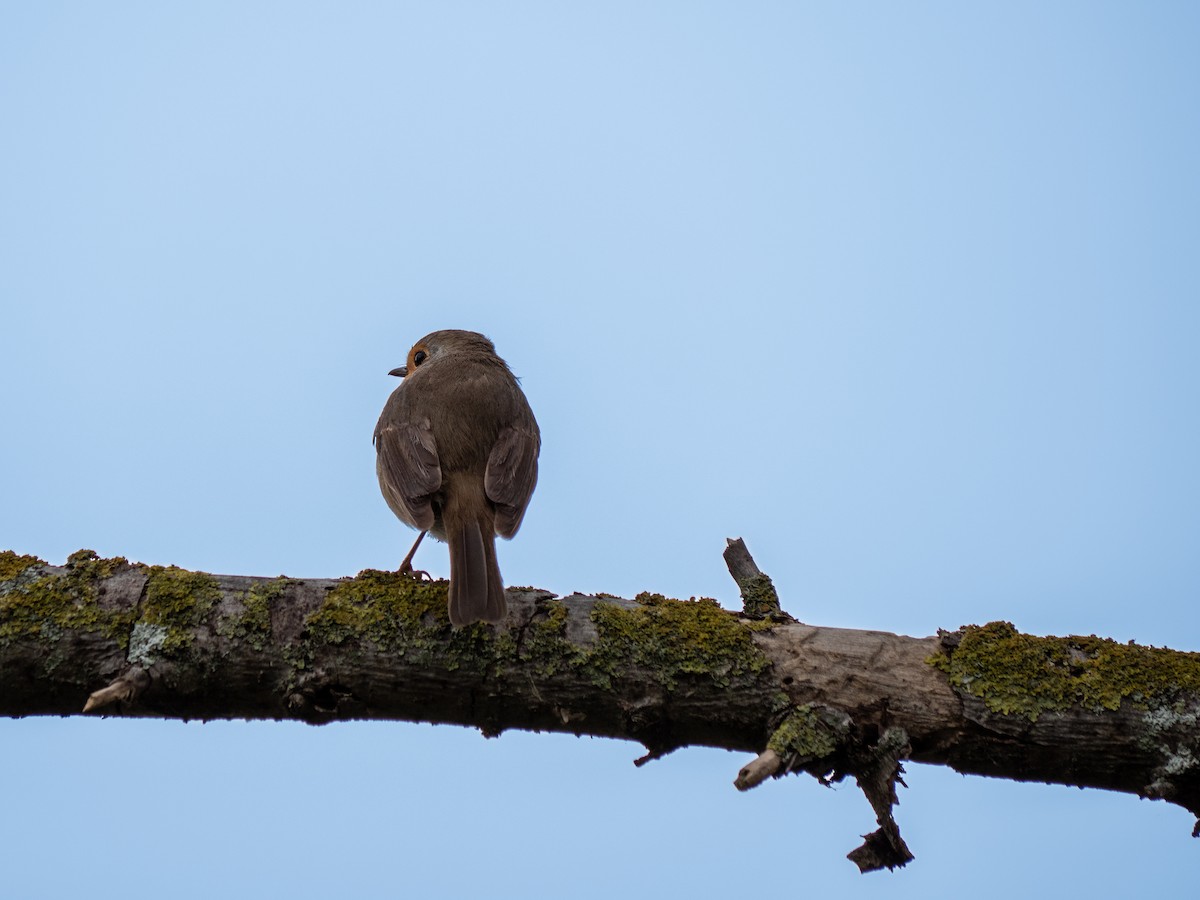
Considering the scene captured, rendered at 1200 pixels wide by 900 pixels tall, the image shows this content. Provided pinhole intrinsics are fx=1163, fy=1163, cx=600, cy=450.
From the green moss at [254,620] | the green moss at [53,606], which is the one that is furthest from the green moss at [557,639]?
the green moss at [53,606]

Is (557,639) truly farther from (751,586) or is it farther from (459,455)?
(459,455)

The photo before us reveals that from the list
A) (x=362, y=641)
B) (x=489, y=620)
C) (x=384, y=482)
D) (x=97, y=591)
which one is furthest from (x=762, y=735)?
(x=384, y=482)

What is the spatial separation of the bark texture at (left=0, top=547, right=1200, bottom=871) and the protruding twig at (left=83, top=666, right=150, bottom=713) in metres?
Answer: 0.02

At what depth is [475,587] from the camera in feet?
12.8

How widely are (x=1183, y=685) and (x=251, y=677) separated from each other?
2.84 m

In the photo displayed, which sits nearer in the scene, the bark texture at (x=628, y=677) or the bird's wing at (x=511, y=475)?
the bark texture at (x=628, y=677)

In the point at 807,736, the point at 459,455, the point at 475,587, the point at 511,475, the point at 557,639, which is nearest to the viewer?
the point at 807,736

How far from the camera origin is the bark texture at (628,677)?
3490 mm

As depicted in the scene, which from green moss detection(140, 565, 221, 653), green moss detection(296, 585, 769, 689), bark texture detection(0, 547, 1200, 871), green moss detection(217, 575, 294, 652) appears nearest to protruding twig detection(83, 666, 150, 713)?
bark texture detection(0, 547, 1200, 871)

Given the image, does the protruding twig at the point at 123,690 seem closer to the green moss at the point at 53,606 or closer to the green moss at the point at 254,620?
the green moss at the point at 53,606

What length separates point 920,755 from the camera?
358cm

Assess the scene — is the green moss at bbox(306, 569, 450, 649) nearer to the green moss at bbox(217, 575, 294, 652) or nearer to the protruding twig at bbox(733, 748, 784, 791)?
the green moss at bbox(217, 575, 294, 652)

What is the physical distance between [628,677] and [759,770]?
0.64 meters

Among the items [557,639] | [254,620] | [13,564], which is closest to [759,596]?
[557,639]
